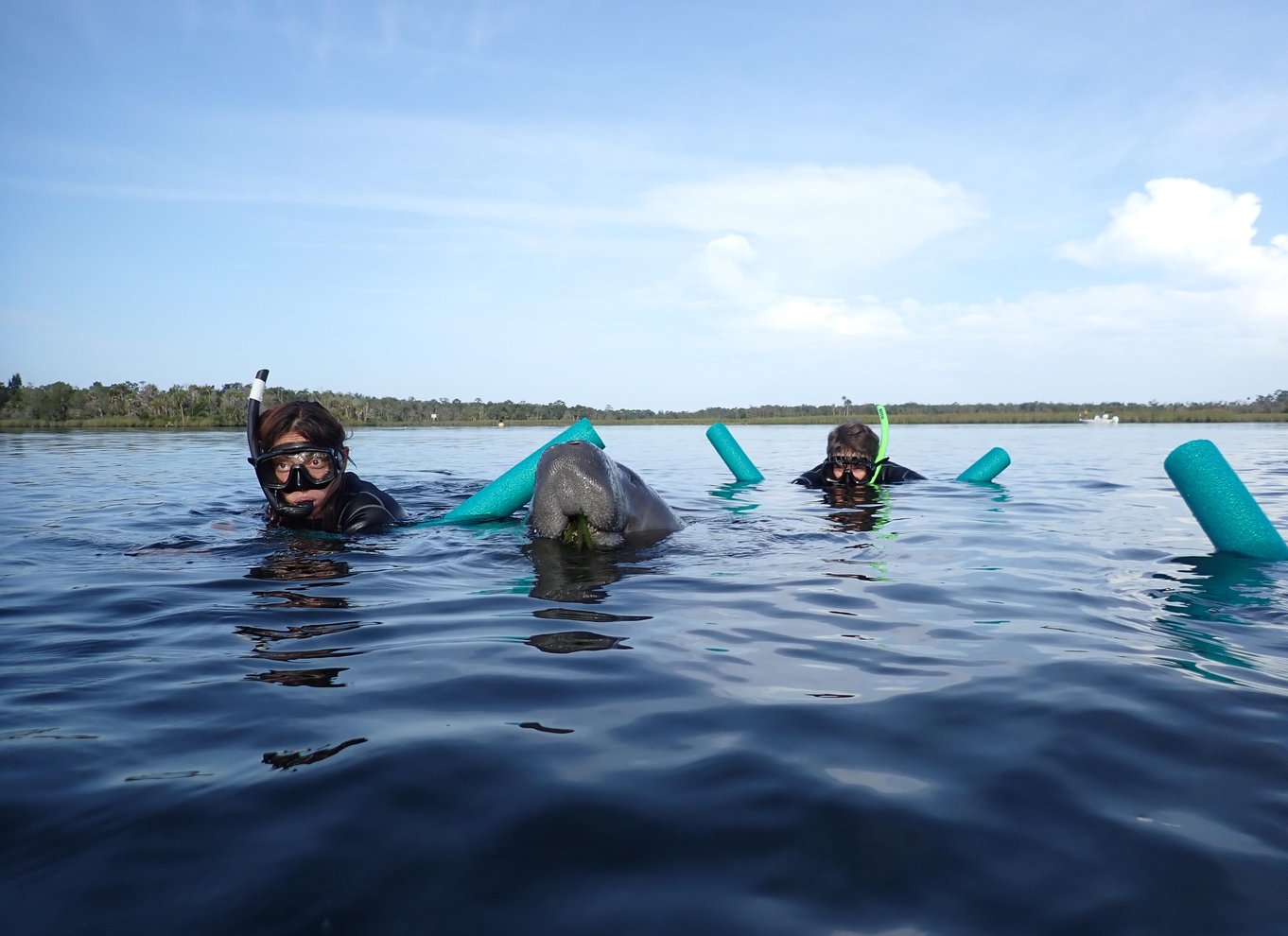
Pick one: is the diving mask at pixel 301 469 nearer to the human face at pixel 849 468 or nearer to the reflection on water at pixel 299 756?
the reflection on water at pixel 299 756

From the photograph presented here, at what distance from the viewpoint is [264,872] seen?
5.59ft

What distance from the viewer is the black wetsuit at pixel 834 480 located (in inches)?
454

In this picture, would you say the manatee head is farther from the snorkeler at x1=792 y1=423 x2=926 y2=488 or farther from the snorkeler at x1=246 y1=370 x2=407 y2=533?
the snorkeler at x1=792 y1=423 x2=926 y2=488

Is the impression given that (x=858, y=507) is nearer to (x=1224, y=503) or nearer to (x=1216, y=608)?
(x=1224, y=503)

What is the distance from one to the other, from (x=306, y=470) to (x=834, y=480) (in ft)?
24.1

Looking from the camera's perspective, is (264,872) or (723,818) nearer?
(264,872)

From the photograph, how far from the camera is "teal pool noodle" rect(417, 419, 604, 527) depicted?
7121 mm

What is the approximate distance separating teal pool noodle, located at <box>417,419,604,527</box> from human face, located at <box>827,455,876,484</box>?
4.80 meters

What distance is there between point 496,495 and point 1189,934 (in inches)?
243

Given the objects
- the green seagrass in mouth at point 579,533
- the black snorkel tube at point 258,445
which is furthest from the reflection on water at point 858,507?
the black snorkel tube at point 258,445

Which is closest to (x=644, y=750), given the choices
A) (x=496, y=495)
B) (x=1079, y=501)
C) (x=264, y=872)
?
(x=264, y=872)

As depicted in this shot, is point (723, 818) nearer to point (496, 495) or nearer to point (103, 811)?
point (103, 811)

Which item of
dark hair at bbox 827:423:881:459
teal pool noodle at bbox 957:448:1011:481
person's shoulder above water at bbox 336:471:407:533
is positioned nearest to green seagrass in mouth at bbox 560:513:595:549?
person's shoulder above water at bbox 336:471:407:533

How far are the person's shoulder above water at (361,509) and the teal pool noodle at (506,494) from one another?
0.38 metres
